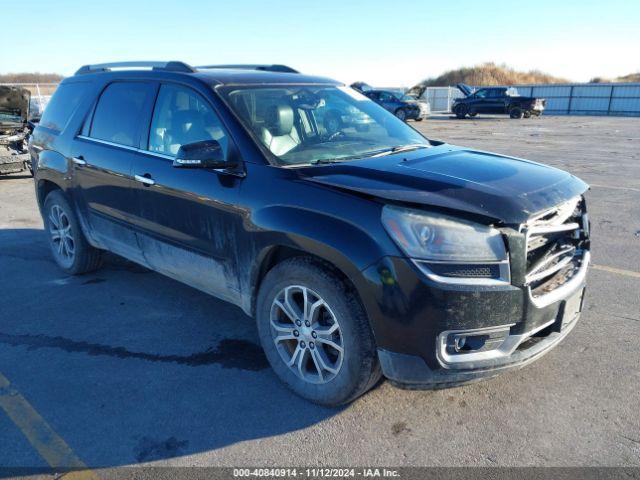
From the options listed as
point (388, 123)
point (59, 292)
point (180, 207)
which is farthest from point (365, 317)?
point (59, 292)

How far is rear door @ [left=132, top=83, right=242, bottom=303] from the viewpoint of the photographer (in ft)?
11.1

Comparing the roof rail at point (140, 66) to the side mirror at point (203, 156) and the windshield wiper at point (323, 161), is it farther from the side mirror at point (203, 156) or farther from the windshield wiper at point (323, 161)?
the windshield wiper at point (323, 161)

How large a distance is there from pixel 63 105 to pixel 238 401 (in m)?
3.74

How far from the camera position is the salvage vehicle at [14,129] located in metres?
11.1

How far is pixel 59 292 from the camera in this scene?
193 inches

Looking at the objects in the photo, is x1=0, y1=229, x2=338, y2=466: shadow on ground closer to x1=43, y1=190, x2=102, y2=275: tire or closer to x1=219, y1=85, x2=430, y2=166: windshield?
x1=43, y1=190, x2=102, y2=275: tire

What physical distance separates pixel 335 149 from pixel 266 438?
191cm

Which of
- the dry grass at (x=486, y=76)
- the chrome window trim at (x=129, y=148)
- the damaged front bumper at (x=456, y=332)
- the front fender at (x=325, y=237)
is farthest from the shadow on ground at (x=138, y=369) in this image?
the dry grass at (x=486, y=76)

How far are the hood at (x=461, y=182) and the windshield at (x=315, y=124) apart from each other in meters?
Answer: 0.30

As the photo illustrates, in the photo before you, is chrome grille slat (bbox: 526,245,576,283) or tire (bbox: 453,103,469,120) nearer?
chrome grille slat (bbox: 526,245,576,283)

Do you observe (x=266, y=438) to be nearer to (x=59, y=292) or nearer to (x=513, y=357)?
(x=513, y=357)

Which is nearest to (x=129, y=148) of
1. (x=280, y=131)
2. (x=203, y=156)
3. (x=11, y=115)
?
(x=203, y=156)

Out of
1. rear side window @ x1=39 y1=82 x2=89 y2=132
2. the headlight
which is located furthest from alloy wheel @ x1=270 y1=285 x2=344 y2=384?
rear side window @ x1=39 y1=82 x2=89 y2=132

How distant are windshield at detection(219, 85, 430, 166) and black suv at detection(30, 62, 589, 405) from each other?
17 millimetres
